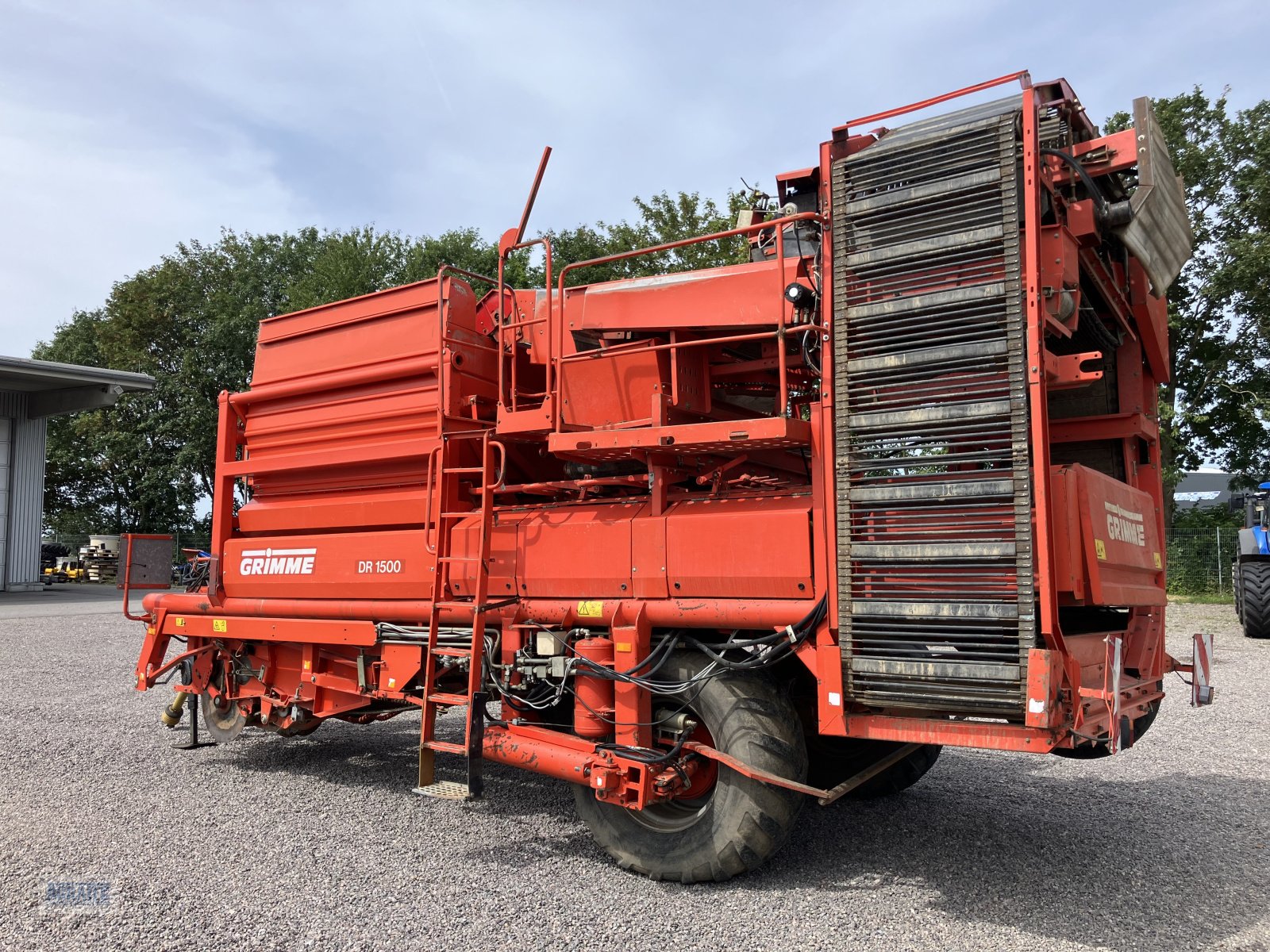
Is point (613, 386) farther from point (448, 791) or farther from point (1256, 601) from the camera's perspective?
point (1256, 601)

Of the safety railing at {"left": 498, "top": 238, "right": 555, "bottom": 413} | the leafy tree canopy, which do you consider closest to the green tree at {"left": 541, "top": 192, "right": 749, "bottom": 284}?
the leafy tree canopy

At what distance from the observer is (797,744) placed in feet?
14.5

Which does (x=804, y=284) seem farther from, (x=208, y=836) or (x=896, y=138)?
(x=208, y=836)

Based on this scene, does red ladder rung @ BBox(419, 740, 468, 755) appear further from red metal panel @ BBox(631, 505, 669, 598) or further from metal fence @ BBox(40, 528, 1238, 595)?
metal fence @ BBox(40, 528, 1238, 595)

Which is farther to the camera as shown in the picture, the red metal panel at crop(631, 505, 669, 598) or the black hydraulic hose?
the red metal panel at crop(631, 505, 669, 598)

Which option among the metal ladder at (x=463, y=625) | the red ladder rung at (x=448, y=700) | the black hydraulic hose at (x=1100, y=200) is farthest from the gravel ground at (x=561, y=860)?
the black hydraulic hose at (x=1100, y=200)

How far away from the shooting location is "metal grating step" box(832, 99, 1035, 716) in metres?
3.77

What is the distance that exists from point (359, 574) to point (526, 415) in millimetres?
1769

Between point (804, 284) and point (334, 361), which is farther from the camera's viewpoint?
point (334, 361)

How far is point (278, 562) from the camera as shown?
6.61m

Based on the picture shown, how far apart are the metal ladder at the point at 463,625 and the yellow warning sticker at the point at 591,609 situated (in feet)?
1.85

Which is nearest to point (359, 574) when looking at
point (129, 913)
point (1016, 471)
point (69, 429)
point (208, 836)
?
Answer: point (208, 836)

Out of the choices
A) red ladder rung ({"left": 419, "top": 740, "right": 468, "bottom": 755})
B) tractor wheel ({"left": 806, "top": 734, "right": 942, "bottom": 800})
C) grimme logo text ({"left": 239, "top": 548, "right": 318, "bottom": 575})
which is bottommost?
tractor wheel ({"left": 806, "top": 734, "right": 942, "bottom": 800})

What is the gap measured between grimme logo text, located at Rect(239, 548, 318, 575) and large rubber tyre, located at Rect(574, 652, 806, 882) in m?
2.97
